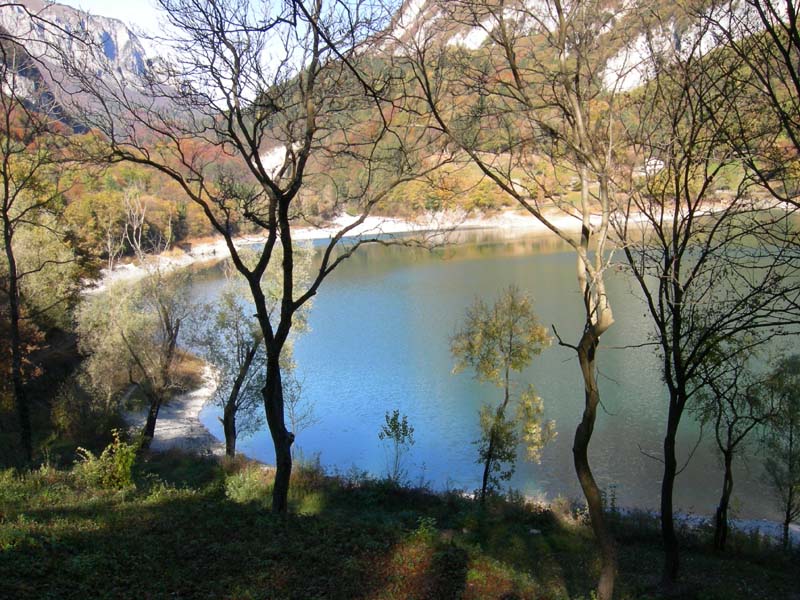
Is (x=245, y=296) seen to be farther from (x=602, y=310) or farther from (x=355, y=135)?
(x=602, y=310)

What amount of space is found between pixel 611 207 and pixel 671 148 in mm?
1251

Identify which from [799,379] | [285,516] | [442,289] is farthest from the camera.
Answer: [442,289]

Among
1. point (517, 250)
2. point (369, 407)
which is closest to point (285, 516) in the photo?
point (369, 407)

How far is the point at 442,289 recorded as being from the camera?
34312 millimetres

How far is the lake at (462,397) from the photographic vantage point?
15.5 m

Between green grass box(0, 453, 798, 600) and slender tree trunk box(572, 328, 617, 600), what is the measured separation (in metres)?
0.52

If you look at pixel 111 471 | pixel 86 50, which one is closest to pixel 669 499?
pixel 111 471

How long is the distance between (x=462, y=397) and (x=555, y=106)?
49.1ft

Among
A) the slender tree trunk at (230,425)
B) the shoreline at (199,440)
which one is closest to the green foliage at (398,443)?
the shoreline at (199,440)

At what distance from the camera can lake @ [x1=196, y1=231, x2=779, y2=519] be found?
1547cm

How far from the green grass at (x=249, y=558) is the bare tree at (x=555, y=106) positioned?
1.56m

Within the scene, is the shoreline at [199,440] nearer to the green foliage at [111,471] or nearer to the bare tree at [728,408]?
the bare tree at [728,408]

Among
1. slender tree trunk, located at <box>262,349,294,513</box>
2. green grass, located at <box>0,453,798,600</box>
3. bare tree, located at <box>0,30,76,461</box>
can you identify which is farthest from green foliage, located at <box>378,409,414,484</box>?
bare tree, located at <box>0,30,76,461</box>

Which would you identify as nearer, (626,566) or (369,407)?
(626,566)
